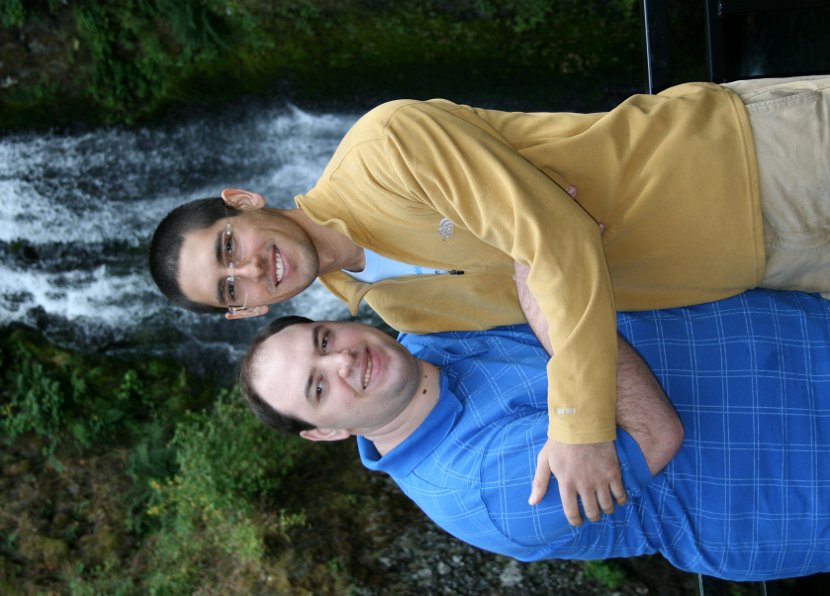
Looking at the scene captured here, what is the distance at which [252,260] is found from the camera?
112 inches

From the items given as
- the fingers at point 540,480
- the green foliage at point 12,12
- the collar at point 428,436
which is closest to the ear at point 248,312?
the collar at point 428,436

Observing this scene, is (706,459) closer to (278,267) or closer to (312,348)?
(312,348)

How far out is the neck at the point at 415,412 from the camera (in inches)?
95.5

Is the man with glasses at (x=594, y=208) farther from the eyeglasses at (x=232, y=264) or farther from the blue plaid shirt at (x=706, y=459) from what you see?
the eyeglasses at (x=232, y=264)

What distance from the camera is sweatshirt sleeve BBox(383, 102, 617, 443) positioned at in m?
1.91

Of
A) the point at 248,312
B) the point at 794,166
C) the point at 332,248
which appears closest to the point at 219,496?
the point at 248,312

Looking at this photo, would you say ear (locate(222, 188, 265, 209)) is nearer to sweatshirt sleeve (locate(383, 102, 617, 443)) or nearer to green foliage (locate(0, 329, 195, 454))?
sweatshirt sleeve (locate(383, 102, 617, 443))

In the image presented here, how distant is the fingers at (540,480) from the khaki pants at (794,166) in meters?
0.90

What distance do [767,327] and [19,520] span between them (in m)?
6.10

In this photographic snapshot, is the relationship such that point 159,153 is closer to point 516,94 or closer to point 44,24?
point 44,24

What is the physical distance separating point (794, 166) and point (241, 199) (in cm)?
197

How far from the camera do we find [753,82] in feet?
7.52

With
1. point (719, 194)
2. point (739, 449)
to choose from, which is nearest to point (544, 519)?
point (739, 449)

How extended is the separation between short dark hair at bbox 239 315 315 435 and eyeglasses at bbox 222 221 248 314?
30 centimetres
